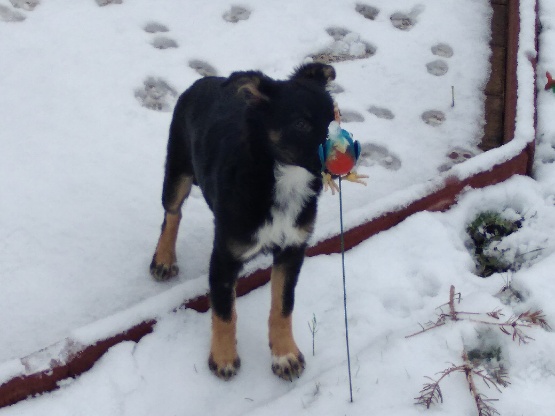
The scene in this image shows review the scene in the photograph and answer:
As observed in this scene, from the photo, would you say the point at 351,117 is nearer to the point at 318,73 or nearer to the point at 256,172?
the point at 318,73

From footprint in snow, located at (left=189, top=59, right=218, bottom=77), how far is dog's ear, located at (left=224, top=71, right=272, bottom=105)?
2584mm

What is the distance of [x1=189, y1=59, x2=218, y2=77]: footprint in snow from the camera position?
5375 mm

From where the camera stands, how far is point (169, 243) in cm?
397

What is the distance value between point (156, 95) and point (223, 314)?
91.2 inches

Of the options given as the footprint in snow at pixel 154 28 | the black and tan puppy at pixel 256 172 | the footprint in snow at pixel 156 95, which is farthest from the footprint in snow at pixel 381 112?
the black and tan puppy at pixel 256 172

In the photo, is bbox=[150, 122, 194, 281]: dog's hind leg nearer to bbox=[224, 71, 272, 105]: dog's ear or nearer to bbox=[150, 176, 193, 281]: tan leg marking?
bbox=[150, 176, 193, 281]: tan leg marking

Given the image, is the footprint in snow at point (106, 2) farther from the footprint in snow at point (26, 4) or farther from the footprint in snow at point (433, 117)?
the footprint in snow at point (433, 117)

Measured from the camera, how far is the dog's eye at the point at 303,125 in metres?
2.73

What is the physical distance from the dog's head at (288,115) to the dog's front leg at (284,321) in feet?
2.16

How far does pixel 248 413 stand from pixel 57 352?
35.2 inches

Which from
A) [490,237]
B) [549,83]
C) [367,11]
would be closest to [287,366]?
[490,237]

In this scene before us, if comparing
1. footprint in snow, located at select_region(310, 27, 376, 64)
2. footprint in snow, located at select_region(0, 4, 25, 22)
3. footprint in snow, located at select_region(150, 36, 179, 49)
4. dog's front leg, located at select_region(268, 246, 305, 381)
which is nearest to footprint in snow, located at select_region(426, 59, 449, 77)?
footprint in snow, located at select_region(310, 27, 376, 64)

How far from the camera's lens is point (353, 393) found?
10.5 ft

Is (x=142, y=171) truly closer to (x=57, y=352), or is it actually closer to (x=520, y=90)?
(x=57, y=352)
